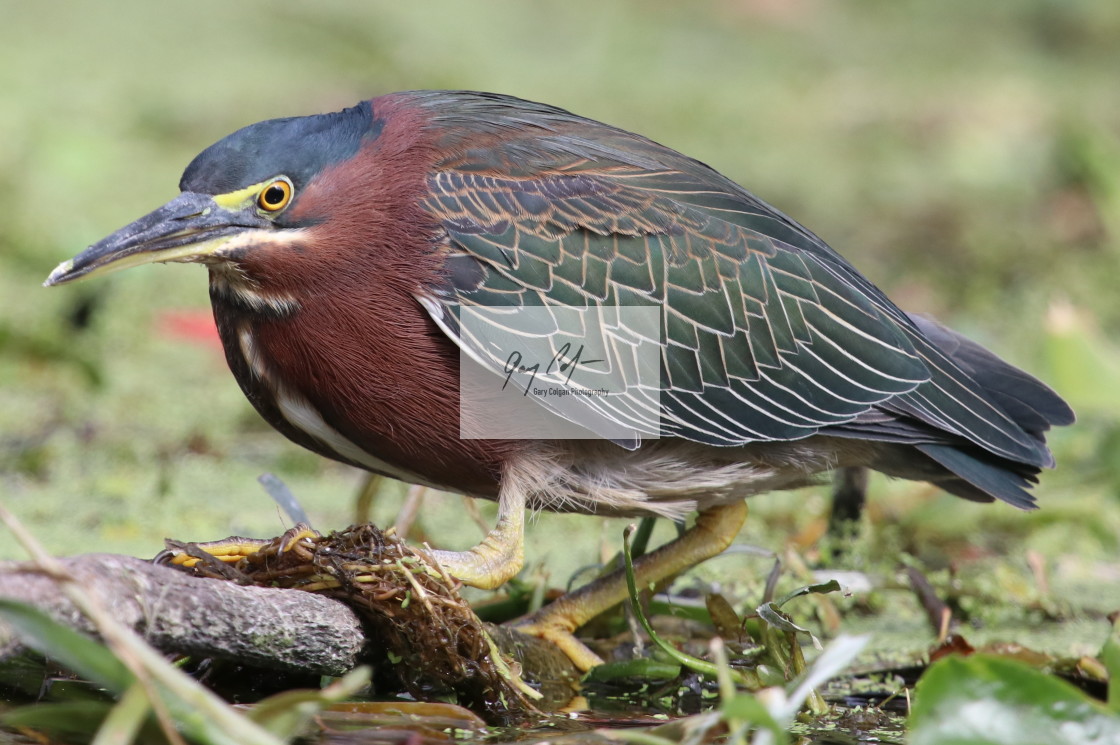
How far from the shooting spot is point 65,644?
6.81 feet

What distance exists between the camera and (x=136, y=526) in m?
4.42

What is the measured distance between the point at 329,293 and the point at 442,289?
0.27m

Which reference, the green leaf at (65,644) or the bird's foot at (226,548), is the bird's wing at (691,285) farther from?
the green leaf at (65,644)

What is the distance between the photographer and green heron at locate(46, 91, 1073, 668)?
3.23m

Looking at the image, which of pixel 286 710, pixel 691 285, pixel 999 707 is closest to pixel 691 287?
pixel 691 285

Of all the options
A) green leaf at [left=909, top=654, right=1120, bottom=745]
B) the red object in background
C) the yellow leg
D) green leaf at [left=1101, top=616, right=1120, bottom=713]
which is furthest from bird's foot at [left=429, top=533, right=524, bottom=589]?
the red object in background

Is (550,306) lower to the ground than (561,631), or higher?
higher

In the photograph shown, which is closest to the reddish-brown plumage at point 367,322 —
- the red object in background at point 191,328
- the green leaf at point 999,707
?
the green leaf at point 999,707

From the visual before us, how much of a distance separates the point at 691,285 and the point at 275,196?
1.08 meters

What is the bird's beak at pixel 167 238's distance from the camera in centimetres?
303

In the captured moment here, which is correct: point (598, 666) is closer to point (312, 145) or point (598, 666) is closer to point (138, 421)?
point (312, 145)

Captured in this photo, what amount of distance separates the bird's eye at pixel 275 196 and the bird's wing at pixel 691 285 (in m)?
0.34

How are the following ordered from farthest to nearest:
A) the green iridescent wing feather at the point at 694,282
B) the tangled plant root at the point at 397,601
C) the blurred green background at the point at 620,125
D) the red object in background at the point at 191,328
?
the red object in background at the point at 191,328 < the blurred green background at the point at 620,125 < the green iridescent wing feather at the point at 694,282 < the tangled plant root at the point at 397,601

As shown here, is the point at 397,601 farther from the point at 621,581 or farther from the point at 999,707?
the point at 999,707
